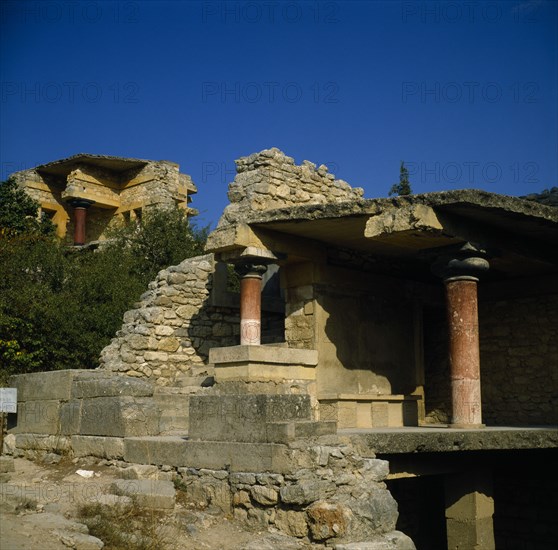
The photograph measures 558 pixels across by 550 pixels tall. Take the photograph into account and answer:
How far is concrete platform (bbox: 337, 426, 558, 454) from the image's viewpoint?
8.40 m

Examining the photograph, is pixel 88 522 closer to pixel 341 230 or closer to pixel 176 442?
pixel 176 442

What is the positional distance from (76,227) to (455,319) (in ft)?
83.0

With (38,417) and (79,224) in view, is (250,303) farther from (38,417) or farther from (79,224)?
(79,224)

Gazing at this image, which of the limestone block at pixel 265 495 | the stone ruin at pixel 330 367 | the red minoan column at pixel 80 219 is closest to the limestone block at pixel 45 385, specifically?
the stone ruin at pixel 330 367

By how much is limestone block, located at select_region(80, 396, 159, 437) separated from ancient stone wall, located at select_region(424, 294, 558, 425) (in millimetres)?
6952

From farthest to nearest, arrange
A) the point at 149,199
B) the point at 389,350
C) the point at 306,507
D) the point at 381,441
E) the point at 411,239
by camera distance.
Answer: the point at 149,199, the point at 389,350, the point at 411,239, the point at 381,441, the point at 306,507

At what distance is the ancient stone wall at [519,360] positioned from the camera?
1382cm

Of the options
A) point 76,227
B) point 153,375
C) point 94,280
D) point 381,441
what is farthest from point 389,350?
point 76,227

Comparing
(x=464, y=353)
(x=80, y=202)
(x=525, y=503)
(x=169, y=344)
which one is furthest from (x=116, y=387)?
(x=80, y=202)

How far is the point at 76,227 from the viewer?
33406 millimetres

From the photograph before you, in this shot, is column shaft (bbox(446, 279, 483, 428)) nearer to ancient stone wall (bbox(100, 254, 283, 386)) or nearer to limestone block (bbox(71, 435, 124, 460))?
ancient stone wall (bbox(100, 254, 283, 386))

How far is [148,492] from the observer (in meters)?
7.73

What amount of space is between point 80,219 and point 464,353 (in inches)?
1002

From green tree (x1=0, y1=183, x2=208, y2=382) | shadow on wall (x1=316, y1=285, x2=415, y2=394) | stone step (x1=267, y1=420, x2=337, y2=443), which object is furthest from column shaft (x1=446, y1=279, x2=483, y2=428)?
green tree (x1=0, y1=183, x2=208, y2=382)
